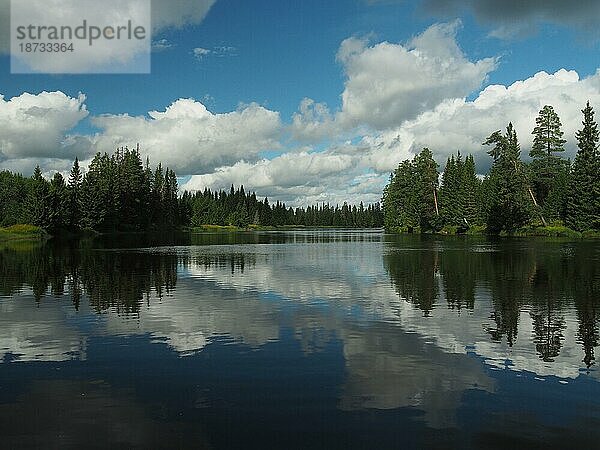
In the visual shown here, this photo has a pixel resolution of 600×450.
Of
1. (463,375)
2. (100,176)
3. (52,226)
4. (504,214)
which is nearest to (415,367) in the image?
(463,375)

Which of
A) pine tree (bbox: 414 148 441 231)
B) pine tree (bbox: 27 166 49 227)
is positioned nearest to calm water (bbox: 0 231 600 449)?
pine tree (bbox: 27 166 49 227)

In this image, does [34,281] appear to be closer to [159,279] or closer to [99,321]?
[159,279]

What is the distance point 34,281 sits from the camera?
3328cm

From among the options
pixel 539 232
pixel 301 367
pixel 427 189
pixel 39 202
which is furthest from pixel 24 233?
pixel 301 367

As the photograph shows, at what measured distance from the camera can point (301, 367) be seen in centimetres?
1411

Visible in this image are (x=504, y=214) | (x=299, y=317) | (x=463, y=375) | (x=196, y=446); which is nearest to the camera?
(x=196, y=446)

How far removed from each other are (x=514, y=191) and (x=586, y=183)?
1314 centimetres

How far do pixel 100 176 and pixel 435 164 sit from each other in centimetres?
8822

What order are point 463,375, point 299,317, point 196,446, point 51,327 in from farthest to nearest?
point 299,317, point 51,327, point 463,375, point 196,446

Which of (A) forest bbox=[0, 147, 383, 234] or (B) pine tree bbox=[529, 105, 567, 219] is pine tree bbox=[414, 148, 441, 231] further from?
(A) forest bbox=[0, 147, 383, 234]

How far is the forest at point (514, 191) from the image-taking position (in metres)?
90.2

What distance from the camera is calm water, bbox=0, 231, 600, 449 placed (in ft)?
32.8

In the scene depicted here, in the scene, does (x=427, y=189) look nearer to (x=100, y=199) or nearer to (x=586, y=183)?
(x=586, y=183)

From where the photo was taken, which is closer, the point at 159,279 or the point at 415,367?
the point at 415,367
